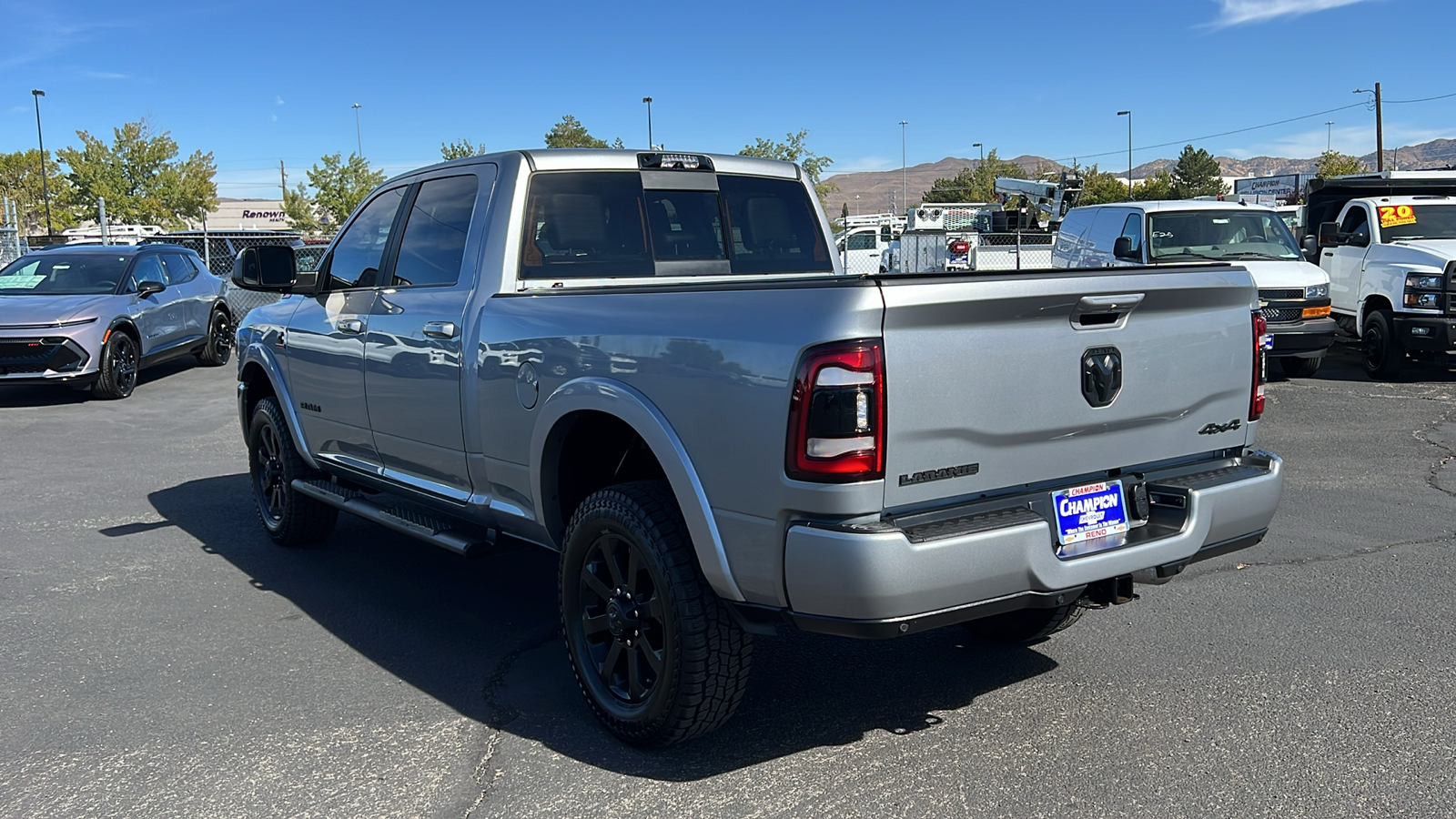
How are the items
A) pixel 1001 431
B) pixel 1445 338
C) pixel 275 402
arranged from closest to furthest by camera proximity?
pixel 1001 431 → pixel 275 402 → pixel 1445 338

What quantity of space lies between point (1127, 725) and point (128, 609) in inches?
172

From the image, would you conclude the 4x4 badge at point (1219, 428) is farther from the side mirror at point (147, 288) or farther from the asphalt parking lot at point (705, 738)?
the side mirror at point (147, 288)

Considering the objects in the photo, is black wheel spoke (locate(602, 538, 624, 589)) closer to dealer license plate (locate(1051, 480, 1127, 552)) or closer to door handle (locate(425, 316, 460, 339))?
door handle (locate(425, 316, 460, 339))

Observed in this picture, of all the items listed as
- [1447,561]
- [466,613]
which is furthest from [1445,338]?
[466,613]

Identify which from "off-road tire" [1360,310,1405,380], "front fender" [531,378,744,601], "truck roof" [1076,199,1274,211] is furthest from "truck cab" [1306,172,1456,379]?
"front fender" [531,378,744,601]

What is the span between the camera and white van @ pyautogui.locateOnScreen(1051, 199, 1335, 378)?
1207 cm

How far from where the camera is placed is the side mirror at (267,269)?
5.78m

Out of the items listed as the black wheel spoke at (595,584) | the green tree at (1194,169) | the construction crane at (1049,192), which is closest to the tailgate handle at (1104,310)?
the black wheel spoke at (595,584)

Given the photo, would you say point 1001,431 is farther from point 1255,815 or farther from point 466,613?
point 466,613

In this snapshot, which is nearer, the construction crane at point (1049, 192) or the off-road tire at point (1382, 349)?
the off-road tire at point (1382, 349)

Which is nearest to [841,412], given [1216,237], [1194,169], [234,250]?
[1216,237]

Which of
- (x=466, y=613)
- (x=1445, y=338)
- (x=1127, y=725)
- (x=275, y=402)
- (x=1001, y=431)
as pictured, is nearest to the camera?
(x=1001, y=431)

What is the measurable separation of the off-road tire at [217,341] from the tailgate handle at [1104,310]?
1482 cm

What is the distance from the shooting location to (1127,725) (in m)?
3.86
